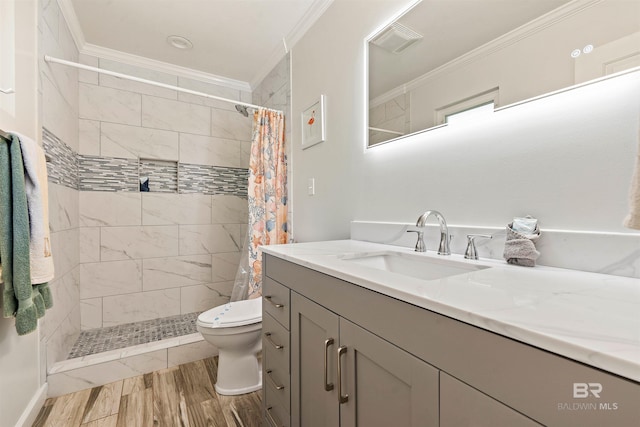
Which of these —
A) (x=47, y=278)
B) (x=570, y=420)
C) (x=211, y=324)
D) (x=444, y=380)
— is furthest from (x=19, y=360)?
(x=570, y=420)

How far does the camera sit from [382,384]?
673 millimetres

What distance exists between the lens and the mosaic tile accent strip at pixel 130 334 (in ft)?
6.57

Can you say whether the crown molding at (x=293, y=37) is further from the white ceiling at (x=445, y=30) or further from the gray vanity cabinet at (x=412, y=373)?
the gray vanity cabinet at (x=412, y=373)

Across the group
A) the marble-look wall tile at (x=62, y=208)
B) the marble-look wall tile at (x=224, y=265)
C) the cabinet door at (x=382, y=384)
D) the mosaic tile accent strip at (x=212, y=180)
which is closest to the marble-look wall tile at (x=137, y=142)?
the mosaic tile accent strip at (x=212, y=180)

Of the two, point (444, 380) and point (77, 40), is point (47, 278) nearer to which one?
point (444, 380)

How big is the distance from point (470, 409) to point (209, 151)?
9.61 ft

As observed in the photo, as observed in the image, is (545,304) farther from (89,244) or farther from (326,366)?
(89,244)

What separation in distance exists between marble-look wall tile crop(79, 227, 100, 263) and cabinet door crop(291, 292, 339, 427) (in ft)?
7.28

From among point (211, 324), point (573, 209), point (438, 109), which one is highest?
point (438, 109)

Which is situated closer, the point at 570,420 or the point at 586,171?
the point at 570,420

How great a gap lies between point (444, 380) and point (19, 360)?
1854 mm

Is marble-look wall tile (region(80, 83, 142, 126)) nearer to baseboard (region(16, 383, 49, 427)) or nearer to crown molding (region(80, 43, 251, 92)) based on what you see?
crown molding (region(80, 43, 251, 92))

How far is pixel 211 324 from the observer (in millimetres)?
1605
